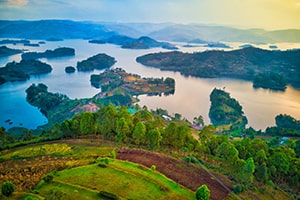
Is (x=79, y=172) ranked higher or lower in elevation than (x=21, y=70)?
higher

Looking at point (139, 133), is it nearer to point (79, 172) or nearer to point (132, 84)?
point (79, 172)

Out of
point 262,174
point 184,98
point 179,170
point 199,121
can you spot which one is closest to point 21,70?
point 184,98

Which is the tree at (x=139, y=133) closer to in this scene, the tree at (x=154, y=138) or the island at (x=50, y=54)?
the tree at (x=154, y=138)

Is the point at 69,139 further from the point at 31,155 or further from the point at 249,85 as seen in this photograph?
the point at 249,85

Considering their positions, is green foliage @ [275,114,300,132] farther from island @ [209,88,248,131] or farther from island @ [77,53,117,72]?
island @ [77,53,117,72]

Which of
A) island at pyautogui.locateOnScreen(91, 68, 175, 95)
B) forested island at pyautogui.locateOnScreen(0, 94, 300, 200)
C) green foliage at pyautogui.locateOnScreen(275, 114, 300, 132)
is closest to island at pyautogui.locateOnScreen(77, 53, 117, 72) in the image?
island at pyautogui.locateOnScreen(91, 68, 175, 95)
